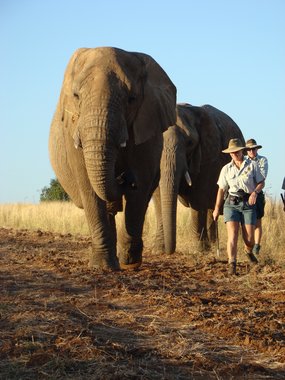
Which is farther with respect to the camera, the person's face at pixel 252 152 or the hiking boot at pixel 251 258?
the person's face at pixel 252 152

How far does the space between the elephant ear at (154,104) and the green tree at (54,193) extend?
39.1 m

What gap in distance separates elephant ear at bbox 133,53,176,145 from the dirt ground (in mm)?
1854

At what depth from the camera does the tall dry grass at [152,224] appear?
15.5 meters

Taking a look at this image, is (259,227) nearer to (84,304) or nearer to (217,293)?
(217,293)

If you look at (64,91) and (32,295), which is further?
(64,91)

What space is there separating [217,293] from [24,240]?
10831 millimetres

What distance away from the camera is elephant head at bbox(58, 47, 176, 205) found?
991 centimetres

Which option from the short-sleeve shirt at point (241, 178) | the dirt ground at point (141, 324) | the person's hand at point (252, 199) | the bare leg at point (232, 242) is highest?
the short-sleeve shirt at point (241, 178)

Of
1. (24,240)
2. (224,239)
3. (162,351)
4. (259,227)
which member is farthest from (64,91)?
(24,240)

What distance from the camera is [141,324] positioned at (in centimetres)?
676

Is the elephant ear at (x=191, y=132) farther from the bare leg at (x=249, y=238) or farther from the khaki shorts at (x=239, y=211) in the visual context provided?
the khaki shorts at (x=239, y=211)

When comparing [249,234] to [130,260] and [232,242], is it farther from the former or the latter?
[130,260]

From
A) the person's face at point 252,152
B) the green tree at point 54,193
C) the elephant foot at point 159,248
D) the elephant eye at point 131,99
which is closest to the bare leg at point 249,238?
the person's face at point 252,152

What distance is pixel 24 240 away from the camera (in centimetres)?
1908
